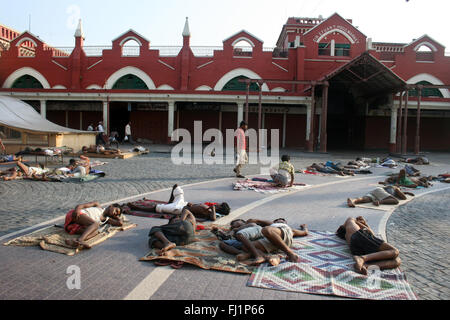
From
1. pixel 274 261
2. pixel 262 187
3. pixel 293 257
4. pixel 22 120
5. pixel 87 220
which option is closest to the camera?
pixel 274 261

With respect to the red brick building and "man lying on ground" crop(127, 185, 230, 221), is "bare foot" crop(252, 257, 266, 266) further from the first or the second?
the red brick building

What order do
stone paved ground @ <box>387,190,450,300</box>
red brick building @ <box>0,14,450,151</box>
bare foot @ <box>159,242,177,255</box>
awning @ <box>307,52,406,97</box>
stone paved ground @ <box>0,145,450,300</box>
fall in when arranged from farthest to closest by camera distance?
red brick building @ <box>0,14,450,151</box> → awning @ <box>307,52,406,97</box> → bare foot @ <box>159,242,177,255</box> → stone paved ground @ <box>387,190,450,300</box> → stone paved ground @ <box>0,145,450,300</box>

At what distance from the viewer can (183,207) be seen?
704 centimetres

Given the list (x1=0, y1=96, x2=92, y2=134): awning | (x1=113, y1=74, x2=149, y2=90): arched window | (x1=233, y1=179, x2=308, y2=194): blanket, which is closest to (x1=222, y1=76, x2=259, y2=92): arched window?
(x1=113, y1=74, x2=149, y2=90): arched window

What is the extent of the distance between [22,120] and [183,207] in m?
16.1

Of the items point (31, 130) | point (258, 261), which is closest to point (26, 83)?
point (31, 130)

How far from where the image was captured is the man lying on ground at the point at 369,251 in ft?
14.7

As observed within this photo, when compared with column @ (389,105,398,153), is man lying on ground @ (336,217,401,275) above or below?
below

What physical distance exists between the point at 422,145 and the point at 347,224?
26325 mm

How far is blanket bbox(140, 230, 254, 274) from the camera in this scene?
4.48 metres

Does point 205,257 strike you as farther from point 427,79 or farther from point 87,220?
point 427,79

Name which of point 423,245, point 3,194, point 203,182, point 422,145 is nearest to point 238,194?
point 203,182

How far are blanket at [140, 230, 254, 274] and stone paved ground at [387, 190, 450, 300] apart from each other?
1952 mm

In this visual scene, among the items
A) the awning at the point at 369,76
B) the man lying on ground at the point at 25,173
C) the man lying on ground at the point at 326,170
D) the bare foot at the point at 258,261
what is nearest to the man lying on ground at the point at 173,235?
the bare foot at the point at 258,261
